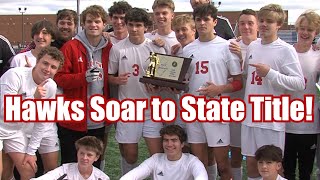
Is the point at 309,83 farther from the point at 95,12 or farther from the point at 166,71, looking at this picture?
the point at 95,12

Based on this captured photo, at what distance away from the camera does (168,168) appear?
447cm

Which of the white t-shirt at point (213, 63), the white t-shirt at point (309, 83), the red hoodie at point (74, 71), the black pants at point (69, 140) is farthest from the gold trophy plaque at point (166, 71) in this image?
the white t-shirt at point (309, 83)

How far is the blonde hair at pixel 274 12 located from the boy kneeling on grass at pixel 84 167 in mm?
1908

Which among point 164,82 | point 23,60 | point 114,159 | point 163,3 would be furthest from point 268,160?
point 114,159

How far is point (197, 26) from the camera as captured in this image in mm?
4430

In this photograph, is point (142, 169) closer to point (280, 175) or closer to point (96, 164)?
point (96, 164)

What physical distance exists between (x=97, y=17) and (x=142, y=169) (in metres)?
1.55

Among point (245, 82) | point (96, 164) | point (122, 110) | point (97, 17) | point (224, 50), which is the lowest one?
point (96, 164)

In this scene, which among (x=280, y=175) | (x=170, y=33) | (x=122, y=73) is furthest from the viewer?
(x=170, y=33)

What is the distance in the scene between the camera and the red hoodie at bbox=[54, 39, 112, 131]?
4.59 metres

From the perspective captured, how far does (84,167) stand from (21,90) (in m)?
0.89

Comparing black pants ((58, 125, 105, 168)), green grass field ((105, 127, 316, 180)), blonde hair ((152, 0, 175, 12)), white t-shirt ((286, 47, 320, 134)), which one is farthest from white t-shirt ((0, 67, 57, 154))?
white t-shirt ((286, 47, 320, 134))

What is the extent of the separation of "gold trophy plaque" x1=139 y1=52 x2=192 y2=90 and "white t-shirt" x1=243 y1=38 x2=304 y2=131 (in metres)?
0.59

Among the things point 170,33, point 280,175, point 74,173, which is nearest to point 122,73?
point 170,33
